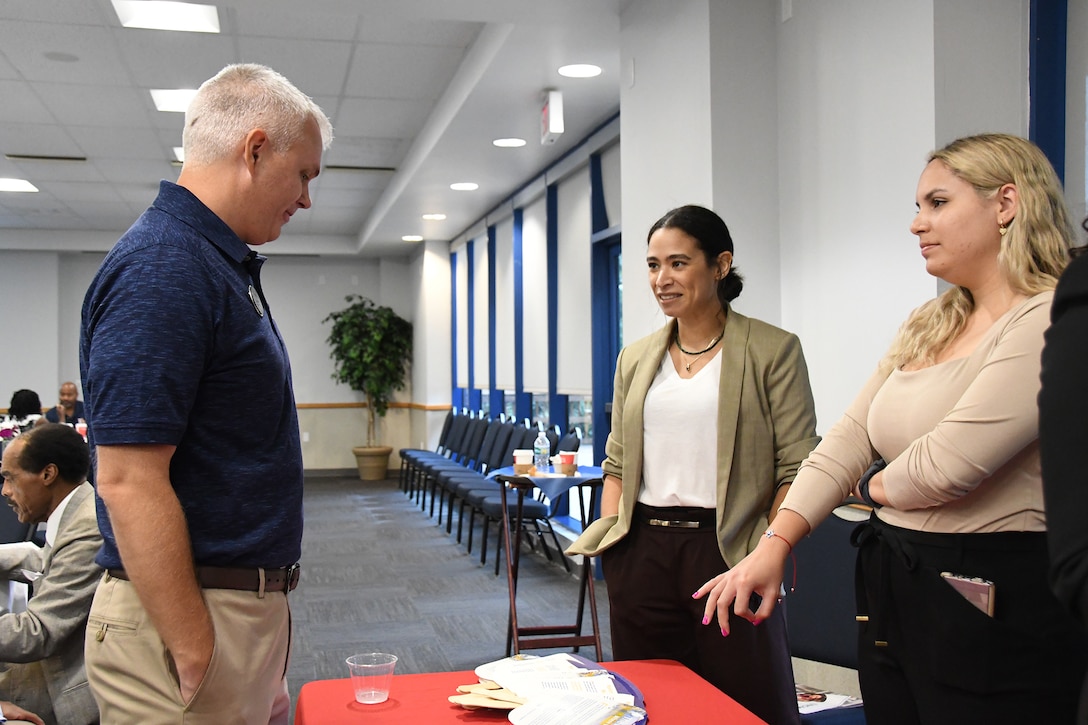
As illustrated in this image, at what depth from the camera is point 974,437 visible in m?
1.30

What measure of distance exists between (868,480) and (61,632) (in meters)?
1.92

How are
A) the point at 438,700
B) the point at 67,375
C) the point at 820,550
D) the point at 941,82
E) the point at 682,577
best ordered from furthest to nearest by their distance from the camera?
the point at 67,375 < the point at 941,82 < the point at 820,550 < the point at 682,577 < the point at 438,700

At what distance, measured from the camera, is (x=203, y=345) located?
131 centimetres

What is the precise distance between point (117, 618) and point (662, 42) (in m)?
3.34

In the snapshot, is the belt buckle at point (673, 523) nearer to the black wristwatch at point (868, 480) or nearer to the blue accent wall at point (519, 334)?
the black wristwatch at point (868, 480)

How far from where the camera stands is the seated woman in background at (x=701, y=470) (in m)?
2.10

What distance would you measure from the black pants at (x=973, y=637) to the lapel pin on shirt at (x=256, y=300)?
1017 millimetres

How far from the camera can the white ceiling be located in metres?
4.66

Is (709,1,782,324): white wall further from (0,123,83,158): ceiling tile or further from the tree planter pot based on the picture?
the tree planter pot

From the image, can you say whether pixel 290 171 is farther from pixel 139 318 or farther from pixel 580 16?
pixel 580 16

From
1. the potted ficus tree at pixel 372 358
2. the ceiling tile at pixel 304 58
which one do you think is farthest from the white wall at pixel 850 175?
the potted ficus tree at pixel 372 358

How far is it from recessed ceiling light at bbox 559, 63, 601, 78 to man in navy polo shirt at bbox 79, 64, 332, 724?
385cm

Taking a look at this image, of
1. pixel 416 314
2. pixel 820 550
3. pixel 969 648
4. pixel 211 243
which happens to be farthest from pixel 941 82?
pixel 416 314

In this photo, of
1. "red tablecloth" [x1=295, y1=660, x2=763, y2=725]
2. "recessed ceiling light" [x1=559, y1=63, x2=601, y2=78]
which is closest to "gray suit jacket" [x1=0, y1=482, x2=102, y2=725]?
"red tablecloth" [x1=295, y1=660, x2=763, y2=725]
